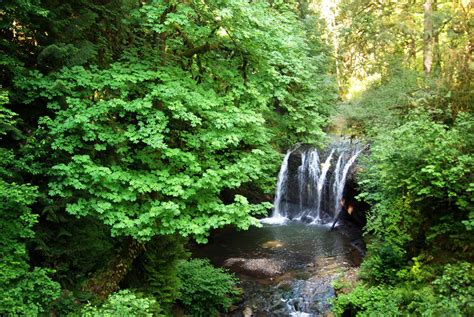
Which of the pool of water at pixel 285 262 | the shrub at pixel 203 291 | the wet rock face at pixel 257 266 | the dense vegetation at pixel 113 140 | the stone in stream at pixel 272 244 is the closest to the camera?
the dense vegetation at pixel 113 140

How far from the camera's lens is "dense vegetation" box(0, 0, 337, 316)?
5875 millimetres

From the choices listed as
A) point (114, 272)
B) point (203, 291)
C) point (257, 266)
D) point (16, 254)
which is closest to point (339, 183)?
point (257, 266)

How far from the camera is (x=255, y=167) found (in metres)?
7.11

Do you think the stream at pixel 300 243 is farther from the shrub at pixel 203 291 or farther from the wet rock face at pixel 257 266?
the shrub at pixel 203 291

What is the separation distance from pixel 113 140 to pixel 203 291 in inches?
188

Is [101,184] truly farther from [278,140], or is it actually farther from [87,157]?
[278,140]

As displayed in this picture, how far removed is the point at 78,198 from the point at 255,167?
318cm

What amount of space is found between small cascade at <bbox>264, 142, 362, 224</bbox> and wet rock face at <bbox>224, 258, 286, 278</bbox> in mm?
6110

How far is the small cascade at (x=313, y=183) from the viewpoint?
59.4ft

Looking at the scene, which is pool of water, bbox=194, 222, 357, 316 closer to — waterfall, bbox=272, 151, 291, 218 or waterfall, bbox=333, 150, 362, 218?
waterfall, bbox=333, 150, 362, 218

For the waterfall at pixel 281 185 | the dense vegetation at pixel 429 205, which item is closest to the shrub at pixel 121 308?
the dense vegetation at pixel 429 205

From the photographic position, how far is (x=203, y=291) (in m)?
9.16

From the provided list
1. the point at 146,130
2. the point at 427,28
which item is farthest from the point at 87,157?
the point at 427,28

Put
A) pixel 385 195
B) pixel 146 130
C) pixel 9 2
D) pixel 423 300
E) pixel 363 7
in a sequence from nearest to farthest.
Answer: pixel 9 2
pixel 146 130
pixel 423 300
pixel 385 195
pixel 363 7
